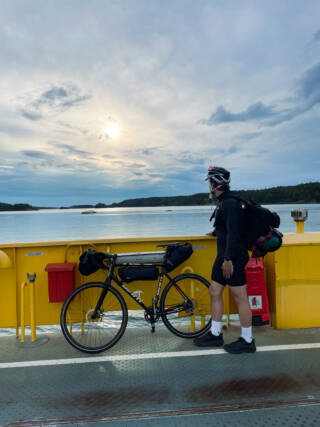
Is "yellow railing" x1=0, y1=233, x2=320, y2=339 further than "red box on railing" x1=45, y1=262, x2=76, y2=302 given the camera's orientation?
Yes

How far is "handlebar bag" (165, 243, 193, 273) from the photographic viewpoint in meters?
3.71

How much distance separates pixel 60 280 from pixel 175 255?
1377mm

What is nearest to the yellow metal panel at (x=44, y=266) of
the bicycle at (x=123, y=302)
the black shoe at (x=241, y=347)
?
the bicycle at (x=123, y=302)

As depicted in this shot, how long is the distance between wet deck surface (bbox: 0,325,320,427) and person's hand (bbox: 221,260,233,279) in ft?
2.87

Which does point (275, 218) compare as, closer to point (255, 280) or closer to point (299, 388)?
point (255, 280)

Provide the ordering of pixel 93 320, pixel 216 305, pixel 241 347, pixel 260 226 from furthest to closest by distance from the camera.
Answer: pixel 93 320 < pixel 216 305 < pixel 241 347 < pixel 260 226

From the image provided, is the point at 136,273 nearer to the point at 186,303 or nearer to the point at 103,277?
the point at 103,277

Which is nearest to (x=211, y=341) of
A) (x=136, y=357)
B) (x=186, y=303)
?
(x=186, y=303)

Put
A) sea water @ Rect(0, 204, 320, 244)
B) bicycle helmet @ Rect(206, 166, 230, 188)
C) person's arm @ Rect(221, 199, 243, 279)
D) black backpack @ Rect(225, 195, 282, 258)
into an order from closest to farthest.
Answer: person's arm @ Rect(221, 199, 243, 279), black backpack @ Rect(225, 195, 282, 258), bicycle helmet @ Rect(206, 166, 230, 188), sea water @ Rect(0, 204, 320, 244)

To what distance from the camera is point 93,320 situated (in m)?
3.67

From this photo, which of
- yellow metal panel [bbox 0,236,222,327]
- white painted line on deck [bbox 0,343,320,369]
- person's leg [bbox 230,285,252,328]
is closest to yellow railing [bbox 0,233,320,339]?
yellow metal panel [bbox 0,236,222,327]

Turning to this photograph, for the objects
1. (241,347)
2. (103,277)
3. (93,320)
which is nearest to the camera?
(241,347)

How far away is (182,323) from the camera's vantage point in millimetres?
4188

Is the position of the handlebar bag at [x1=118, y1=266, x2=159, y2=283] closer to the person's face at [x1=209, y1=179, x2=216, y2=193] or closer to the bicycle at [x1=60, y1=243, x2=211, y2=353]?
the bicycle at [x1=60, y1=243, x2=211, y2=353]
